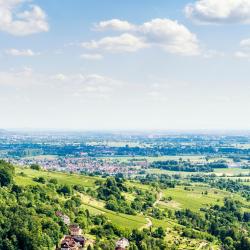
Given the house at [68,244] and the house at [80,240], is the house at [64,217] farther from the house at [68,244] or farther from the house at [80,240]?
the house at [68,244]

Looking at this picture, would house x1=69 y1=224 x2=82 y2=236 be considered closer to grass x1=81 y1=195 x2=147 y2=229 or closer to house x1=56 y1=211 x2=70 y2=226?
house x1=56 y1=211 x2=70 y2=226

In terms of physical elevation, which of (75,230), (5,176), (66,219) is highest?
(5,176)

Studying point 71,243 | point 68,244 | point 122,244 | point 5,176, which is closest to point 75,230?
point 71,243

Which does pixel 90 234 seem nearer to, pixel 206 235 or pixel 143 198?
pixel 206 235

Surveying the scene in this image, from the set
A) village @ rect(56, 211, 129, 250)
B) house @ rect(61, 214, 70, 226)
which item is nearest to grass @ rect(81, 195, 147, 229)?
village @ rect(56, 211, 129, 250)

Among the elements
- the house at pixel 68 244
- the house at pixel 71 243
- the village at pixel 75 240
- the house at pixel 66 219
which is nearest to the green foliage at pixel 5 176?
the village at pixel 75 240

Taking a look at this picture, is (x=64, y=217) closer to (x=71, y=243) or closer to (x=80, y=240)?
(x=80, y=240)

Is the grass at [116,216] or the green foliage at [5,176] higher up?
the green foliage at [5,176]
